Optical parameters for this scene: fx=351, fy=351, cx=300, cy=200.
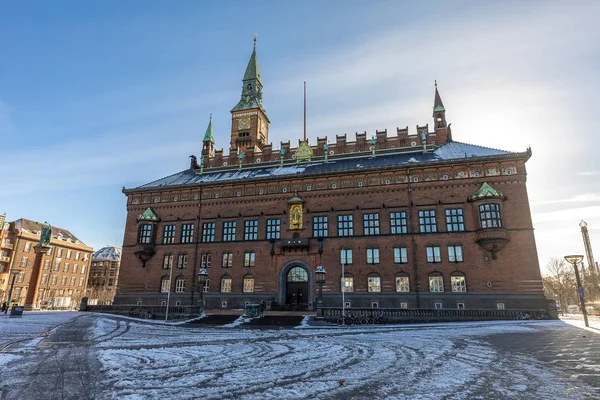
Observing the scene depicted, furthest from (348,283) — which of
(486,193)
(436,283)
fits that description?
(486,193)

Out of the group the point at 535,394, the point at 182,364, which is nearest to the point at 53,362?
the point at 182,364

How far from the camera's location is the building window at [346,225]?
130ft

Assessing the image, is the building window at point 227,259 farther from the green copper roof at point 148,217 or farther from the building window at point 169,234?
the green copper roof at point 148,217

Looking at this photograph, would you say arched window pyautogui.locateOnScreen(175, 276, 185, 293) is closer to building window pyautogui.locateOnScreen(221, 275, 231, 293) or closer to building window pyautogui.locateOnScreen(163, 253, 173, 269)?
building window pyautogui.locateOnScreen(163, 253, 173, 269)

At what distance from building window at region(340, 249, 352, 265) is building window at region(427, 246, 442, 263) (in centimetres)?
822

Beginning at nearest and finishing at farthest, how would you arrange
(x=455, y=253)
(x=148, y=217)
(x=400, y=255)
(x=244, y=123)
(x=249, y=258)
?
(x=455, y=253), (x=400, y=255), (x=249, y=258), (x=148, y=217), (x=244, y=123)

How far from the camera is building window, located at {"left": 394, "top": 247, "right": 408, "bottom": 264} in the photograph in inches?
1463

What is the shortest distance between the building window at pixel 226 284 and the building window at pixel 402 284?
19.4 m

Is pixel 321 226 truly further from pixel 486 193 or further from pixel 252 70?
pixel 252 70

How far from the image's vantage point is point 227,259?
42906 mm

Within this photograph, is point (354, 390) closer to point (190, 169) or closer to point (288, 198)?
point (288, 198)

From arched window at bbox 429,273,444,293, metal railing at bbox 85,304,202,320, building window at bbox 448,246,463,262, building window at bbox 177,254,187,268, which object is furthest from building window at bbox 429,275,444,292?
building window at bbox 177,254,187,268

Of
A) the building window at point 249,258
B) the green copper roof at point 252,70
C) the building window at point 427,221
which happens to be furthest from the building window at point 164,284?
the green copper roof at point 252,70

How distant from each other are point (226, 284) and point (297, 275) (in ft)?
28.9
